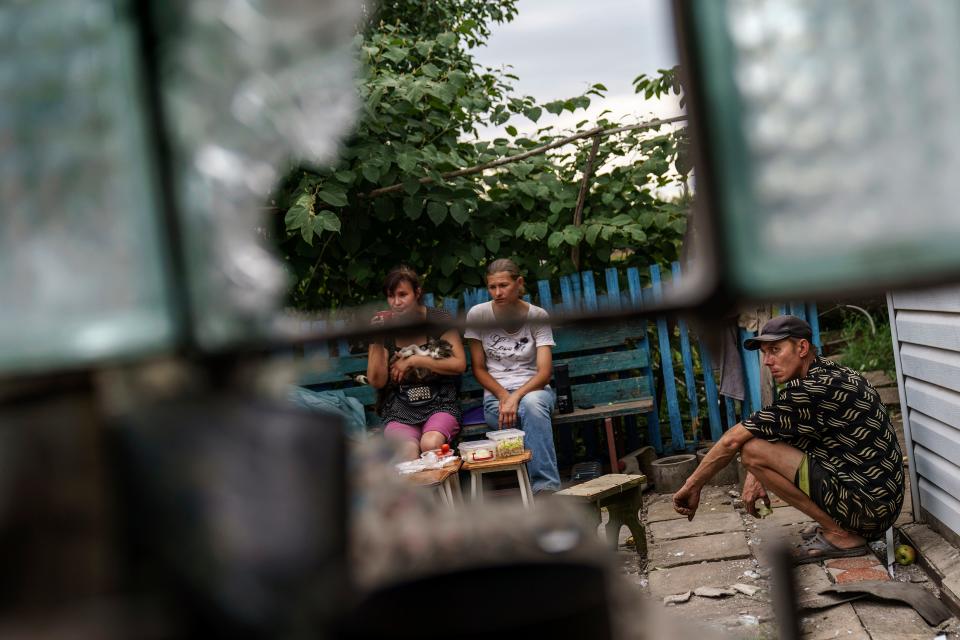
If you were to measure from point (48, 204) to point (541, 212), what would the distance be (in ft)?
19.4

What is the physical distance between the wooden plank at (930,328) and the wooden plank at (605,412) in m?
1.92

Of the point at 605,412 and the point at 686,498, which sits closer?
the point at 686,498

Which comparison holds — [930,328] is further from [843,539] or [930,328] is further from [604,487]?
[604,487]

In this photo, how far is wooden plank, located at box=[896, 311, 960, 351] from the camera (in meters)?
3.80

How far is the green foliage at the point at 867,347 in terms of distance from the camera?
6.38 m

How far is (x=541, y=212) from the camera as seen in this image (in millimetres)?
6484

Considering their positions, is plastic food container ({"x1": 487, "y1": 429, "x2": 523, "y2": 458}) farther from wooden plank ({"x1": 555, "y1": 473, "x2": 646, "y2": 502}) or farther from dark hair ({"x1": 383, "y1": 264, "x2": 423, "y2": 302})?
dark hair ({"x1": 383, "y1": 264, "x2": 423, "y2": 302})

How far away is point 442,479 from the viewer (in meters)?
4.45

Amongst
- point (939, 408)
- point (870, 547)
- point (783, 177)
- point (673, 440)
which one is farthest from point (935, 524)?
point (783, 177)

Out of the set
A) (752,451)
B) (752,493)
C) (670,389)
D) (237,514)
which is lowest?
(752,493)

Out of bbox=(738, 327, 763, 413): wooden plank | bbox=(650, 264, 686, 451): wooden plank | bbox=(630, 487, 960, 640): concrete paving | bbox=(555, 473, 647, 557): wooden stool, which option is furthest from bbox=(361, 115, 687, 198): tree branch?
bbox=(630, 487, 960, 640): concrete paving

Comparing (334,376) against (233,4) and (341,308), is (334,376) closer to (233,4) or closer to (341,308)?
(341,308)

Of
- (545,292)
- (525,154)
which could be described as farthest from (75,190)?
(545,292)

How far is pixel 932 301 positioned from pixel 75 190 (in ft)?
13.4
